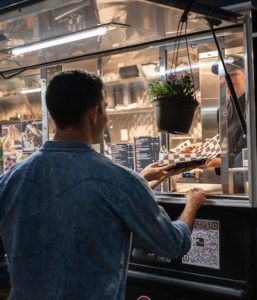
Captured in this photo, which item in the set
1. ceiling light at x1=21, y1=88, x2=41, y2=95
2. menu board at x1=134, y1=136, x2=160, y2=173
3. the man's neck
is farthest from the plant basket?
ceiling light at x1=21, y1=88, x2=41, y2=95

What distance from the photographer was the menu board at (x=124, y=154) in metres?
3.90

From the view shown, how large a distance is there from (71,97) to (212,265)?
1569mm

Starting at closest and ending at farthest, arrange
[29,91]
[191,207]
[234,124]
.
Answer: [191,207] → [234,124] → [29,91]

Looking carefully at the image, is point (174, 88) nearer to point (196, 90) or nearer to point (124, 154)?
point (196, 90)

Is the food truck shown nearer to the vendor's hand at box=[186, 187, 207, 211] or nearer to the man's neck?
the vendor's hand at box=[186, 187, 207, 211]

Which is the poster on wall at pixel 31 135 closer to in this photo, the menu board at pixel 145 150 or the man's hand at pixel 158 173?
the menu board at pixel 145 150

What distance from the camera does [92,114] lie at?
1.81 meters

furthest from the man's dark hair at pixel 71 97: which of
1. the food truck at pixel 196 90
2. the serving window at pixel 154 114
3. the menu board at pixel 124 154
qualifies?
the menu board at pixel 124 154

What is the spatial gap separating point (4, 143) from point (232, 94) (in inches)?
115

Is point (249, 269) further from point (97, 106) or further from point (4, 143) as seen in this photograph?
point (4, 143)

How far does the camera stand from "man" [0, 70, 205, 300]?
169 cm

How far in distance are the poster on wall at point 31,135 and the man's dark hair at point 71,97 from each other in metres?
2.78

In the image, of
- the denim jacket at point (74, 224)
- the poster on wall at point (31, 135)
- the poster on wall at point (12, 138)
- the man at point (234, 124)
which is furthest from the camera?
the poster on wall at point (12, 138)

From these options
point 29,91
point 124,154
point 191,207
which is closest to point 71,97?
point 191,207
